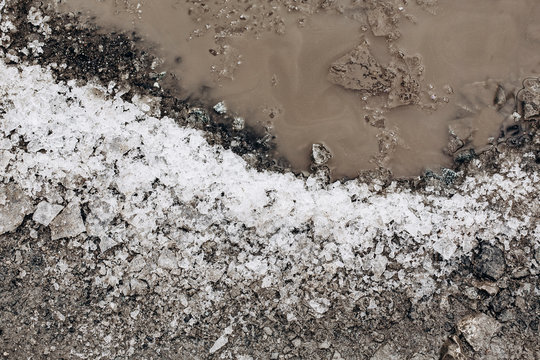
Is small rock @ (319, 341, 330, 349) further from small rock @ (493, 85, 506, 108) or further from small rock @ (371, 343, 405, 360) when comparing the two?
small rock @ (493, 85, 506, 108)

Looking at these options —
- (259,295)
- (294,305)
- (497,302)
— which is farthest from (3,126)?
(497,302)

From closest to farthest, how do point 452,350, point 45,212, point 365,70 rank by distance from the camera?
point 452,350, point 45,212, point 365,70

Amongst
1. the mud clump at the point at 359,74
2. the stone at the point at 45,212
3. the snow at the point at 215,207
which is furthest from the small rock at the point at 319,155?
the stone at the point at 45,212

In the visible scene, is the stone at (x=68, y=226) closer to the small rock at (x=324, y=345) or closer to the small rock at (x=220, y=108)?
the small rock at (x=220, y=108)

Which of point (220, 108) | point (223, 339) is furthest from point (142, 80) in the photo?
point (223, 339)

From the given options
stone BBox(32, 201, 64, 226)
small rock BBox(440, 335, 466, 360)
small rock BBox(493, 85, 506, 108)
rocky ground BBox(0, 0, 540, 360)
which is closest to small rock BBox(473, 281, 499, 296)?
rocky ground BBox(0, 0, 540, 360)

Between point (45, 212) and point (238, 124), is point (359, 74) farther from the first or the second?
point (45, 212)

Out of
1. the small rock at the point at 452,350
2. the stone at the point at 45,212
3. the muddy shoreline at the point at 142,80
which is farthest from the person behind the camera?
the muddy shoreline at the point at 142,80
